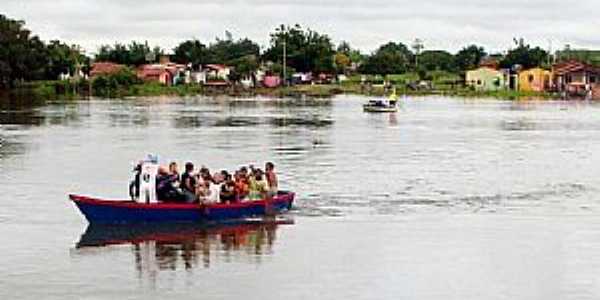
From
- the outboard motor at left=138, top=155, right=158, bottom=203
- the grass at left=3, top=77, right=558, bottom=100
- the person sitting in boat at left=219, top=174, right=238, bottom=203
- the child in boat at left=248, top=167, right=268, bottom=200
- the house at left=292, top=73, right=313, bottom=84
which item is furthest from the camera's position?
the house at left=292, top=73, right=313, bottom=84

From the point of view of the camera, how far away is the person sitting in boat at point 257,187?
30.8 m

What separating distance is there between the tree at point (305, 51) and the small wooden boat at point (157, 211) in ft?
482

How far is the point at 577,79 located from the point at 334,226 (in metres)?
126

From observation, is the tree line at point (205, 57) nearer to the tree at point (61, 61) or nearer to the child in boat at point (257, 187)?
the tree at point (61, 61)

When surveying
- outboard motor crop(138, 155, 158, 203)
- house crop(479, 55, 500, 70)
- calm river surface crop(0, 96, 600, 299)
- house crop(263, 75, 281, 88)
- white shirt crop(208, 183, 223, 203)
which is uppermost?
house crop(479, 55, 500, 70)

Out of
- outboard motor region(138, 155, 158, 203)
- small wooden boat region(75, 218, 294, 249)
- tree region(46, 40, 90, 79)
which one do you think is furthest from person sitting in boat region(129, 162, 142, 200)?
tree region(46, 40, 90, 79)

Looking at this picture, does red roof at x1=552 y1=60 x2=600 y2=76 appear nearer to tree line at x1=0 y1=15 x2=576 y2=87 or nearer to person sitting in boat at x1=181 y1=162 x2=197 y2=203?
tree line at x1=0 y1=15 x2=576 y2=87

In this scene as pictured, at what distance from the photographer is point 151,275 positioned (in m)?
23.0

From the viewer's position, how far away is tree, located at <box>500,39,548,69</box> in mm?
168000

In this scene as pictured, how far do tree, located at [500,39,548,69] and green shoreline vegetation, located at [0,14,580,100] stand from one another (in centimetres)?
14

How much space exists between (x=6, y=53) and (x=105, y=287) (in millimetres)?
116251

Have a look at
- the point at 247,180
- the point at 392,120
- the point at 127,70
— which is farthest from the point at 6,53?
the point at 247,180

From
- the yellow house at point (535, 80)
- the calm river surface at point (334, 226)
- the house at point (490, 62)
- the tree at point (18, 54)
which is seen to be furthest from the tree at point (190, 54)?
the calm river surface at point (334, 226)

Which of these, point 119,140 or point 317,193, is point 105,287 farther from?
point 119,140
